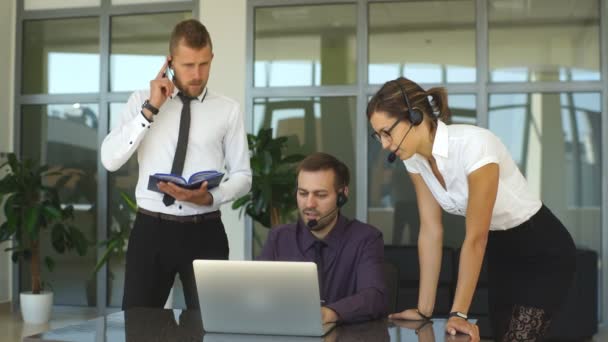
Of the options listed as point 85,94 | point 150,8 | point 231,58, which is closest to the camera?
point 231,58

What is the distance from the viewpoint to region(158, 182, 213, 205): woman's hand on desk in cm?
302

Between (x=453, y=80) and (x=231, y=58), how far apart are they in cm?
183

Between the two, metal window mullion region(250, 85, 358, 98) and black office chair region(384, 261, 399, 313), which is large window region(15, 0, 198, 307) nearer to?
metal window mullion region(250, 85, 358, 98)

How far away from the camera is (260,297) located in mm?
1899

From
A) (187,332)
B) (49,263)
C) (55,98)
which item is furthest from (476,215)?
(55,98)

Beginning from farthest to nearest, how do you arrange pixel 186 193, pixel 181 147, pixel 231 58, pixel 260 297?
1. pixel 231 58
2. pixel 181 147
3. pixel 186 193
4. pixel 260 297

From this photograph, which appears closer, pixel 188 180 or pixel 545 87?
pixel 188 180

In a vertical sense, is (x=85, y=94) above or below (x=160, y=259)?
above

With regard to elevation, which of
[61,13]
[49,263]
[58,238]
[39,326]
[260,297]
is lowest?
[39,326]

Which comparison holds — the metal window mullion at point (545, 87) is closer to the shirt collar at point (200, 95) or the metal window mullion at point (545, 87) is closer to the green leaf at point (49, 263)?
the shirt collar at point (200, 95)

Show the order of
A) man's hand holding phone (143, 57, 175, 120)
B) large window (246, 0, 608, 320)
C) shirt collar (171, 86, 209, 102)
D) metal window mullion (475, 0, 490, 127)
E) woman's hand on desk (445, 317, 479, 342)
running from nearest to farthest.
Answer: woman's hand on desk (445, 317, 479, 342)
man's hand holding phone (143, 57, 175, 120)
shirt collar (171, 86, 209, 102)
large window (246, 0, 608, 320)
metal window mullion (475, 0, 490, 127)

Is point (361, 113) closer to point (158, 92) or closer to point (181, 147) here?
point (181, 147)

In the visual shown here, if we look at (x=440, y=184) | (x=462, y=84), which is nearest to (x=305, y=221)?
(x=440, y=184)

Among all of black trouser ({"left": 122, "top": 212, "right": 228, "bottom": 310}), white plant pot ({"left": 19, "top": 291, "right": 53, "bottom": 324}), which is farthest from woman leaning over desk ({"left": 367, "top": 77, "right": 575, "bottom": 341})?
white plant pot ({"left": 19, "top": 291, "right": 53, "bottom": 324})
